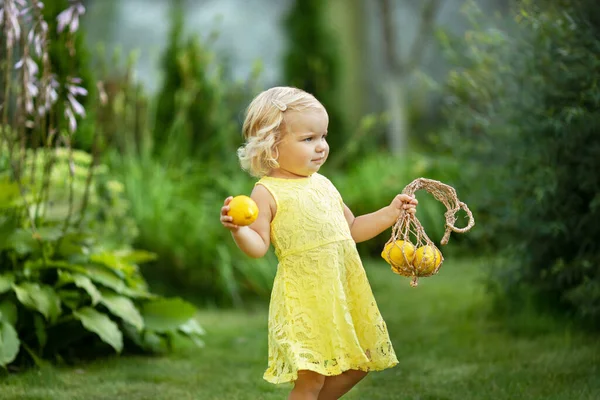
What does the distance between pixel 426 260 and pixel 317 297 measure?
16.0 inches

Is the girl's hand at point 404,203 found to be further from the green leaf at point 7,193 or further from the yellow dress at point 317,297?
the green leaf at point 7,193

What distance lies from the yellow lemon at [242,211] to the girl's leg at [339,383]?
0.72 m

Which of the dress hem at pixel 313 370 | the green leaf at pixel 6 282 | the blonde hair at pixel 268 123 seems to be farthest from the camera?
the green leaf at pixel 6 282

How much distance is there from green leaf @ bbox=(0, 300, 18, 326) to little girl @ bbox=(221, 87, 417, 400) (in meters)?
1.58

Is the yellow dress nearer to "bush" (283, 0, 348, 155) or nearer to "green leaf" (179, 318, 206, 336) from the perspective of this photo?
"green leaf" (179, 318, 206, 336)

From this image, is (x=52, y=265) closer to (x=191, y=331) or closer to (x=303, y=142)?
(x=191, y=331)

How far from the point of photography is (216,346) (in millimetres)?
4902

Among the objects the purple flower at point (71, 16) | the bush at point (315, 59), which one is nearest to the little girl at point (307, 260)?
the purple flower at point (71, 16)

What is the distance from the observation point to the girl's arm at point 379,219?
305 centimetres

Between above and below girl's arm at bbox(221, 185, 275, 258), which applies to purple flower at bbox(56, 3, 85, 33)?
above

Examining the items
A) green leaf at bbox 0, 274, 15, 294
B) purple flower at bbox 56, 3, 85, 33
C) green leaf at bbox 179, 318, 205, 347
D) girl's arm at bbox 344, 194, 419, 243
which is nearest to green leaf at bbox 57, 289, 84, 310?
green leaf at bbox 0, 274, 15, 294

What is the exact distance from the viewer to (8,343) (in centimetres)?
382

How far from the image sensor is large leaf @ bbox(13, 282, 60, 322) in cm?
399

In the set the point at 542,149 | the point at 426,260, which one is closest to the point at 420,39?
the point at 542,149
